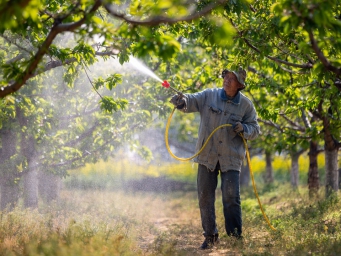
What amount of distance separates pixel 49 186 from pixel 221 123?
7.85 metres

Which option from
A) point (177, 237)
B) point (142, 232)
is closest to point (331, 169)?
point (177, 237)

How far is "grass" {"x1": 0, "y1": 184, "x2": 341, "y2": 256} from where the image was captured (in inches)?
225

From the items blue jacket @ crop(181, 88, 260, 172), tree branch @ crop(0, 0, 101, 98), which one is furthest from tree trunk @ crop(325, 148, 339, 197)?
tree branch @ crop(0, 0, 101, 98)

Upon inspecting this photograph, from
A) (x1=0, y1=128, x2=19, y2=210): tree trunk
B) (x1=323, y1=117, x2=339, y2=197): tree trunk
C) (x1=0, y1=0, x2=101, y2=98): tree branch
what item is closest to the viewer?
(x1=0, y1=0, x2=101, y2=98): tree branch

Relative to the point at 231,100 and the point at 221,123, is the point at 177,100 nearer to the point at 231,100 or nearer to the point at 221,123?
the point at 221,123

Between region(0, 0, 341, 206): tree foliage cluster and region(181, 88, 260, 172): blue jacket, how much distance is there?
2.39 ft

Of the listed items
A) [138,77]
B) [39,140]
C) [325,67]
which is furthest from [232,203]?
[138,77]

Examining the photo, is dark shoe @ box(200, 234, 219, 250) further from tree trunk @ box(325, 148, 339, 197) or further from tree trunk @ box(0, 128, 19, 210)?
tree trunk @ box(0, 128, 19, 210)

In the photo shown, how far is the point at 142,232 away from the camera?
30.7 feet

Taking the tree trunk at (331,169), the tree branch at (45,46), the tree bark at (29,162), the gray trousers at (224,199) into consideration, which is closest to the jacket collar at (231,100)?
the gray trousers at (224,199)

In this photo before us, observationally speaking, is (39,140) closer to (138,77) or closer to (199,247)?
(138,77)

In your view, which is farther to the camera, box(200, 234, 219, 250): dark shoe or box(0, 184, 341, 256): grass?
box(200, 234, 219, 250): dark shoe

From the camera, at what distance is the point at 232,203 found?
734cm

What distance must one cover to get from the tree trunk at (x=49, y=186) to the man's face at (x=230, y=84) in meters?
7.36
